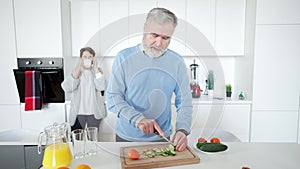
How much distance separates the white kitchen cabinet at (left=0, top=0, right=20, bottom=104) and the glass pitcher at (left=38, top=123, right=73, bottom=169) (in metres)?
1.62

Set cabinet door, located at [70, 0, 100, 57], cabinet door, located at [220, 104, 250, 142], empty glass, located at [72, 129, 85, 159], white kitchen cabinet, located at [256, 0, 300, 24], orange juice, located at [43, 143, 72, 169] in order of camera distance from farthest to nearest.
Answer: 1. cabinet door, located at [70, 0, 100, 57]
2. cabinet door, located at [220, 104, 250, 142]
3. white kitchen cabinet, located at [256, 0, 300, 24]
4. empty glass, located at [72, 129, 85, 159]
5. orange juice, located at [43, 143, 72, 169]

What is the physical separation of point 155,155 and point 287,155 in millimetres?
514

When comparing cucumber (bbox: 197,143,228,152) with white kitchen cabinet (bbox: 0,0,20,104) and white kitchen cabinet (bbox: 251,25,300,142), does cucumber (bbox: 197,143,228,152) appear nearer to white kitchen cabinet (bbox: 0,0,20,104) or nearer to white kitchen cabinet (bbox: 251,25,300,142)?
white kitchen cabinet (bbox: 251,25,300,142)

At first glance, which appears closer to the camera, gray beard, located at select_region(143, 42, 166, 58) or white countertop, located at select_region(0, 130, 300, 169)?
white countertop, located at select_region(0, 130, 300, 169)

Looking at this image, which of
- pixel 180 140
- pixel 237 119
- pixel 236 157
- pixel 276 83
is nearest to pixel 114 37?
pixel 180 140

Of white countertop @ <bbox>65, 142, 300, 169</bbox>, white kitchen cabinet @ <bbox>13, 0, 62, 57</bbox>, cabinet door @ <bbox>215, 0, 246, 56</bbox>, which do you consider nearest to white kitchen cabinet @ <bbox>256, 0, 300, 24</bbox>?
cabinet door @ <bbox>215, 0, 246, 56</bbox>

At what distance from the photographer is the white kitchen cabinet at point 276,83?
2.10 metres

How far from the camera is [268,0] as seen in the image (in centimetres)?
207

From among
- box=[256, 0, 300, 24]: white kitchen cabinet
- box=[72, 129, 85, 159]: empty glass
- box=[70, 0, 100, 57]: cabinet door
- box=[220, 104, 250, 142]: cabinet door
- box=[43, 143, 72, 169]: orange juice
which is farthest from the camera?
box=[70, 0, 100, 57]: cabinet door

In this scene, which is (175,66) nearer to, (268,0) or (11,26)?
(268,0)

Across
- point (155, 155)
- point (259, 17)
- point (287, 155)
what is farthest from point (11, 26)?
point (287, 155)

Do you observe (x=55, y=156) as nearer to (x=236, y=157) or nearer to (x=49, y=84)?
(x=236, y=157)

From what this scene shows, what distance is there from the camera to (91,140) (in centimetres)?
101

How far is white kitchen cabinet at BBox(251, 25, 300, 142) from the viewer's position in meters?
2.10
